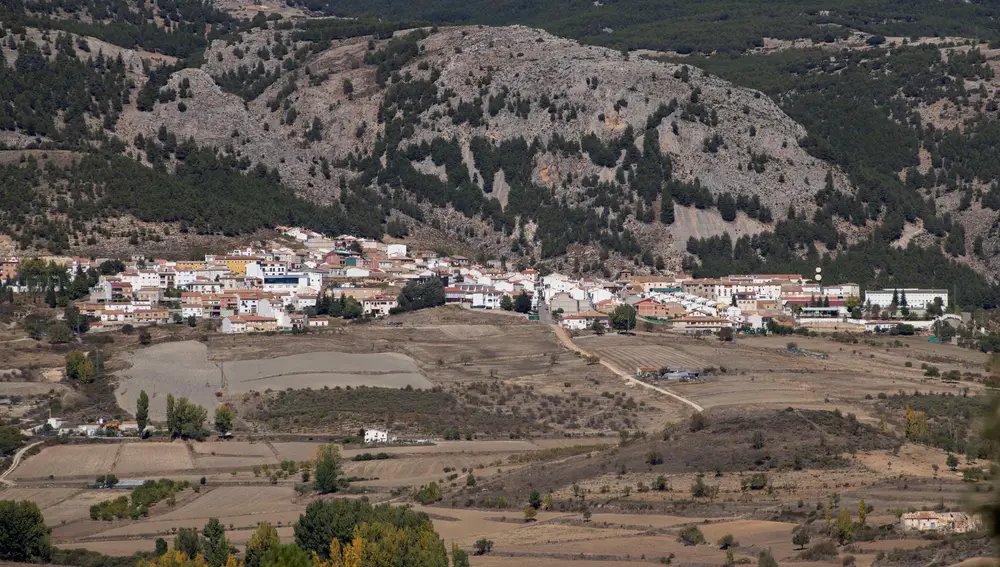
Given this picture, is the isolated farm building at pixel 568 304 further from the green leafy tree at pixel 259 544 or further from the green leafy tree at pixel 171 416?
the green leafy tree at pixel 259 544

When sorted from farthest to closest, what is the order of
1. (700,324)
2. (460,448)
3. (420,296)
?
(420,296), (700,324), (460,448)

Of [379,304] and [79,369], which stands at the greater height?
[379,304]

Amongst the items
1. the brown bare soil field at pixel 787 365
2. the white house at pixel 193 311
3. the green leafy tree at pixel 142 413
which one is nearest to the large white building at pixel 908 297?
the brown bare soil field at pixel 787 365

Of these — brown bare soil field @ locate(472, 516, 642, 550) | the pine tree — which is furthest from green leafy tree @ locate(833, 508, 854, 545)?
the pine tree

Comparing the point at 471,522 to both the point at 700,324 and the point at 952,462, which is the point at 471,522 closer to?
the point at 952,462

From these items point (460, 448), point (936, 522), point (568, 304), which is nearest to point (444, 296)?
point (568, 304)

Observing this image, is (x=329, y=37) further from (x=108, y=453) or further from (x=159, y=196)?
(x=108, y=453)

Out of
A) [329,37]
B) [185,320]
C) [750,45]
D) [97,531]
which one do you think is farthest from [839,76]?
[97,531]
